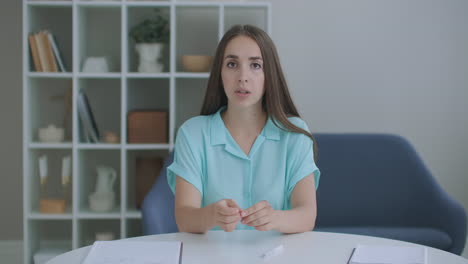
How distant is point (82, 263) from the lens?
1276mm

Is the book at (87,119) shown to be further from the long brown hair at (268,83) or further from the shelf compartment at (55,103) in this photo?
the long brown hair at (268,83)

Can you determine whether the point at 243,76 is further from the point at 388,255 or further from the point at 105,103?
the point at 105,103

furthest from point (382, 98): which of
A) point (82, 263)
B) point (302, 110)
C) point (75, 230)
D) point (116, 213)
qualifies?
point (82, 263)

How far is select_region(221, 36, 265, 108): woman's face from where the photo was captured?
68.2 inches

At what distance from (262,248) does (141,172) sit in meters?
2.04

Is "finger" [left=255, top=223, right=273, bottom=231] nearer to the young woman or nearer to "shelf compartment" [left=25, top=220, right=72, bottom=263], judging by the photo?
the young woman

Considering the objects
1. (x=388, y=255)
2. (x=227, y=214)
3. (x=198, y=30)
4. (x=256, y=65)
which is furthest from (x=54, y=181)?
(x=388, y=255)

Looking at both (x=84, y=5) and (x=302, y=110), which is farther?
(x=302, y=110)

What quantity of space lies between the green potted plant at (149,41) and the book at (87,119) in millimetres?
327

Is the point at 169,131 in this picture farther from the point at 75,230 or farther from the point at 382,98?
the point at 382,98

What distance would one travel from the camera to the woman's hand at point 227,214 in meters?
1.45

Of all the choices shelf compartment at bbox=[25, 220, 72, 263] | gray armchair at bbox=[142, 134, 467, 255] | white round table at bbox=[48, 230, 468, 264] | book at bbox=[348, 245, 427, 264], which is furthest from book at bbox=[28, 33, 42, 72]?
book at bbox=[348, 245, 427, 264]

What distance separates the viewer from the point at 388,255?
1349 mm
